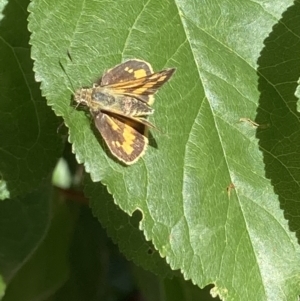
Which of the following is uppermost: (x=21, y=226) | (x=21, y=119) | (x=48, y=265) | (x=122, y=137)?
(x=122, y=137)

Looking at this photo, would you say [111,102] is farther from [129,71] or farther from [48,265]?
[48,265]

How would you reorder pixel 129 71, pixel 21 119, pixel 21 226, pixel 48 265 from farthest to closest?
pixel 48 265 < pixel 21 226 < pixel 21 119 < pixel 129 71

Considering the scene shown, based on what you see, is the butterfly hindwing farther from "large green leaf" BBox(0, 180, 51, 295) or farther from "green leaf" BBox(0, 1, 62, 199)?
"large green leaf" BBox(0, 180, 51, 295)

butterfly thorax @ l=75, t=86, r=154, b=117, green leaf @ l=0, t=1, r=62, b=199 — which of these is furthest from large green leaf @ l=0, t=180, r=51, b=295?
butterfly thorax @ l=75, t=86, r=154, b=117

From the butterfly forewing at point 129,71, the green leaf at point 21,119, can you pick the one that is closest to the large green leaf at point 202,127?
the butterfly forewing at point 129,71

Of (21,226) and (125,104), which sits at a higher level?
(125,104)

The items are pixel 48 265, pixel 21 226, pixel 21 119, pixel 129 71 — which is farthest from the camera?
pixel 48 265

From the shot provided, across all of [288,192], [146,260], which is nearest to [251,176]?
[288,192]

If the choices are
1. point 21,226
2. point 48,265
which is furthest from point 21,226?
point 48,265
